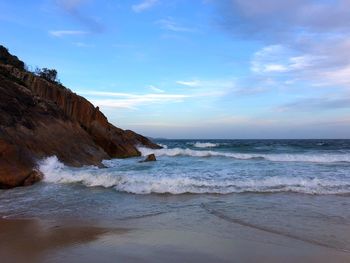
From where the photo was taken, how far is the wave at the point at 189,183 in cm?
1215

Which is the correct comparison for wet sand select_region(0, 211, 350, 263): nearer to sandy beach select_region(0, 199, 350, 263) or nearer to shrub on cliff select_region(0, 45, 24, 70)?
sandy beach select_region(0, 199, 350, 263)

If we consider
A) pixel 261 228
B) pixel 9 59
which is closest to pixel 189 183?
pixel 261 228

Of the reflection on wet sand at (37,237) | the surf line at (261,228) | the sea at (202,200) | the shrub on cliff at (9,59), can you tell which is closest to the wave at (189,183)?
the sea at (202,200)

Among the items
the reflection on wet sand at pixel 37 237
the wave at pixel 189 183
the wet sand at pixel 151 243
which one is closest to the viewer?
the wet sand at pixel 151 243

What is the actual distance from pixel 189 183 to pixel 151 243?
683 centimetres

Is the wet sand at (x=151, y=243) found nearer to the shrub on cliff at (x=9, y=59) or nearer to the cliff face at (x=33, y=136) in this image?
the cliff face at (x=33, y=136)

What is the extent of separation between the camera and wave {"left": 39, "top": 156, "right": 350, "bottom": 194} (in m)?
12.1

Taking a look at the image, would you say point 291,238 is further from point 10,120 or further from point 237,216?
point 10,120

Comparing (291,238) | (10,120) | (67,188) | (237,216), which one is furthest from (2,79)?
(291,238)

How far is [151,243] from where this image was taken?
6.34 m

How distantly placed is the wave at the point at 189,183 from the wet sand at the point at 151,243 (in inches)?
164

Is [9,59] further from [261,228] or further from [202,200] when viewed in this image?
[261,228]

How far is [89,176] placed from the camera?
1442cm

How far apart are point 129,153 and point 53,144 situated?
1049 cm
